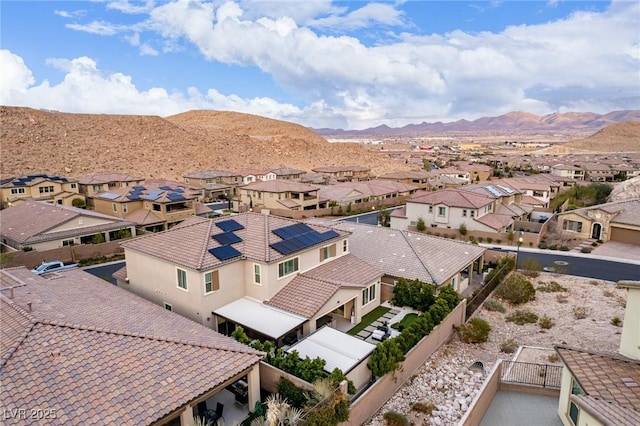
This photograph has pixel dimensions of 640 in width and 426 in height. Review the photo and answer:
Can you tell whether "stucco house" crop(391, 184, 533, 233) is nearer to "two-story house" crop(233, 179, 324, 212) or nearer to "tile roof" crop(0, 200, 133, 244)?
"two-story house" crop(233, 179, 324, 212)

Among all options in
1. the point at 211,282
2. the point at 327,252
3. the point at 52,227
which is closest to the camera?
the point at 211,282

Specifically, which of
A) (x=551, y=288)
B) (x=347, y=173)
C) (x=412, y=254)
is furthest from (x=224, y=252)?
(x=347, y=173)

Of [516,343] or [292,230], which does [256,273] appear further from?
[516,343]

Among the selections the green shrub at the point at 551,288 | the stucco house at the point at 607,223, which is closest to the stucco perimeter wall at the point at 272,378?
the green shrub at the point at 551,288

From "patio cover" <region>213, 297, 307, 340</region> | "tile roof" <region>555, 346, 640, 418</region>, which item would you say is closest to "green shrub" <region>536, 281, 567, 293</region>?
"tile roof" <region>555, 346, 640, 418</region>

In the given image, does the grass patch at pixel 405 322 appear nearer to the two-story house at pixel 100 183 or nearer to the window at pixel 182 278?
the window at pixel 182 278

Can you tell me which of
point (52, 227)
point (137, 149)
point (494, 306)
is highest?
point (137, 149)
